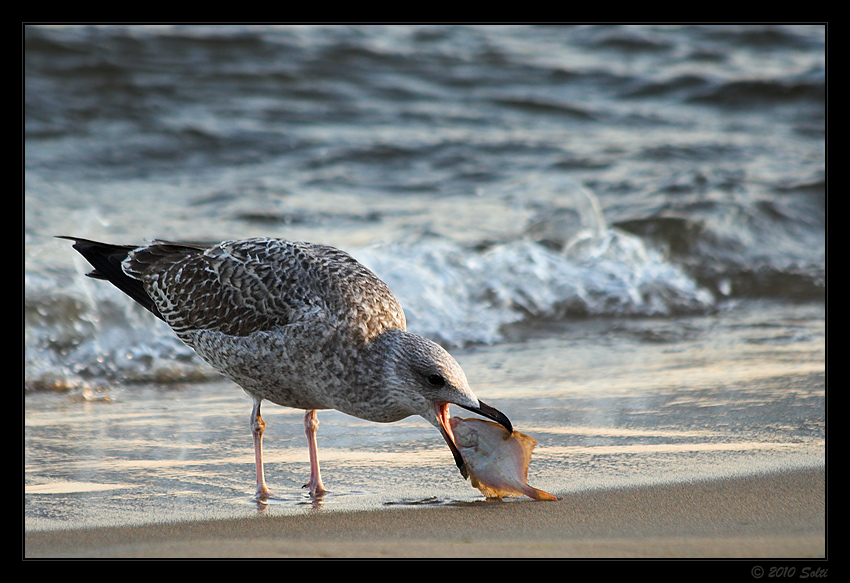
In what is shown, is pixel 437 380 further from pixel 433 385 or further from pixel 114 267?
pixel 114 267

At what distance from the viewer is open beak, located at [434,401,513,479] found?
3.96 meters

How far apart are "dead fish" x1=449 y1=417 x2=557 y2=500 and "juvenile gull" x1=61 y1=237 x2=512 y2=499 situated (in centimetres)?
10

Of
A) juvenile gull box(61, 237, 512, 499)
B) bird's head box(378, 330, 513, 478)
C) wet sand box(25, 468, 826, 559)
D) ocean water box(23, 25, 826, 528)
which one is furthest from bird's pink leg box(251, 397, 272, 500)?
bird's head box(378, 330, 513, 478)

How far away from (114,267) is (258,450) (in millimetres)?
1441

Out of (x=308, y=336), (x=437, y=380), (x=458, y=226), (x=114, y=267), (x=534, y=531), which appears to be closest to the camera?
(x=534, y=531)

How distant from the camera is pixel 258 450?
4590 millimetres

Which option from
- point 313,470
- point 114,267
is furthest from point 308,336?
point 114,267

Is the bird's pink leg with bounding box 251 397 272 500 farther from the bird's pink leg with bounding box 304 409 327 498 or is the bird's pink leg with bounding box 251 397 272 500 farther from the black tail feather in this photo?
the black tail feather

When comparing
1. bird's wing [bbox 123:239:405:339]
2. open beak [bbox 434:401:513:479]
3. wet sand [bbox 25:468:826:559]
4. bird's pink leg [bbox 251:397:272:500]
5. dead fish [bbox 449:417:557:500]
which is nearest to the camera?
wet sand [bbox 25:468:826:559]

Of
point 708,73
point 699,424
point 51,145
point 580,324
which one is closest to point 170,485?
point 699,424

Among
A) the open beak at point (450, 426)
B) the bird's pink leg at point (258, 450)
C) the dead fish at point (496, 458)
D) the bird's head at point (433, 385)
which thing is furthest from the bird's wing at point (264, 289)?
the dead fish at point (496, 458)

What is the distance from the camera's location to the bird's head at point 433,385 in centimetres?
399

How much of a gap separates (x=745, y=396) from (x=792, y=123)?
974cm

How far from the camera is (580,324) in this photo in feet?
25.6
